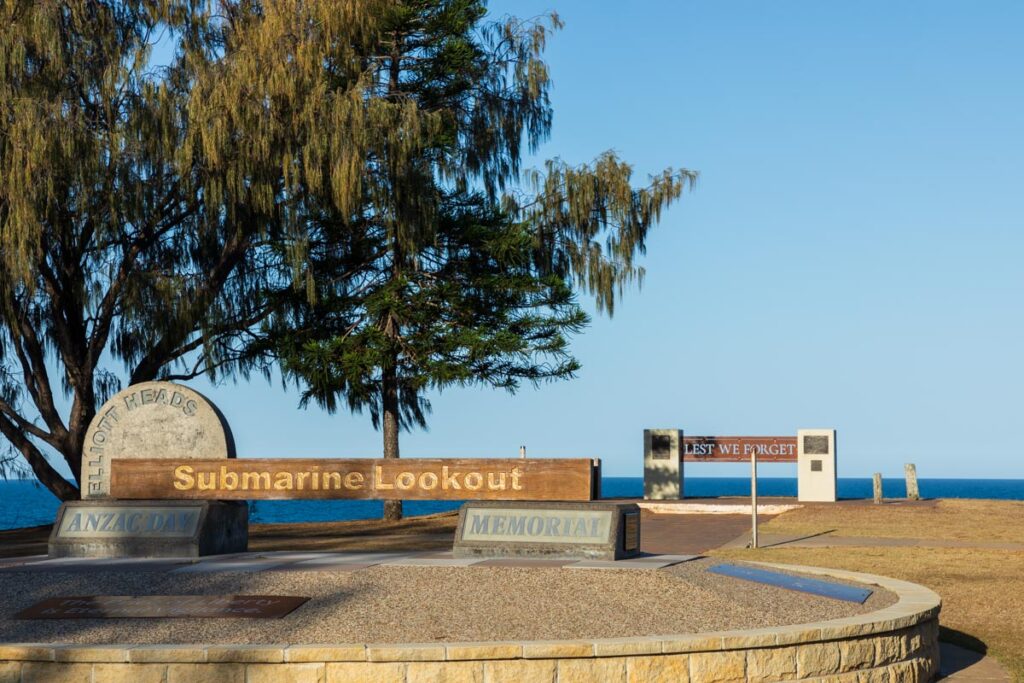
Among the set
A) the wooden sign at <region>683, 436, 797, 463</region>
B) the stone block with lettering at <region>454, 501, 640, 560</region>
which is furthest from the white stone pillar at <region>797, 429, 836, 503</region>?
the stone block with lettering at <region>454, 501, 640, 560</region>

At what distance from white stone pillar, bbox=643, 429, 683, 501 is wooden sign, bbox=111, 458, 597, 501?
19.0 meters

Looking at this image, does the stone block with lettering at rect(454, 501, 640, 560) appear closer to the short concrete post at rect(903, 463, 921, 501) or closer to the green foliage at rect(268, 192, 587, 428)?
the green foliage at rect(268, 192, 587, 428)

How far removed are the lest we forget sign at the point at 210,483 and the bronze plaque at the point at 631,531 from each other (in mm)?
86

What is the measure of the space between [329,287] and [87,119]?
21.3 feet

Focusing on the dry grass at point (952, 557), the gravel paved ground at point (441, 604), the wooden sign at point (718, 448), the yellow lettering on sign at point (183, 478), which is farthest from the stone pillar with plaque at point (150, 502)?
the wooden sign at point (718, 448)

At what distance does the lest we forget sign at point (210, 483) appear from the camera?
1113 centimetres

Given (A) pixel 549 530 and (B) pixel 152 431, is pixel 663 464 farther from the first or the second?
(A) pixel 549 530

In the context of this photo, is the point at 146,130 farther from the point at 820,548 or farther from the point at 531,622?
the point at 531,622

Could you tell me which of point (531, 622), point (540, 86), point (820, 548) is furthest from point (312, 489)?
point (540, 86)

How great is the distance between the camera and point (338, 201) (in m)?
21.7

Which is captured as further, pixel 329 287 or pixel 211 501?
pixel 329 287

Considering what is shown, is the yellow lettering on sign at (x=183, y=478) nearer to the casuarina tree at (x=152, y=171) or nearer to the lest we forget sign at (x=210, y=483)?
the lest we forget sign at (x=210, y=483)

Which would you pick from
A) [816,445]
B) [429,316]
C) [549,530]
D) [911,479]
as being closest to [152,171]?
[429,316]

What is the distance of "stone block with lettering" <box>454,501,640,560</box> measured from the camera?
420 inches
